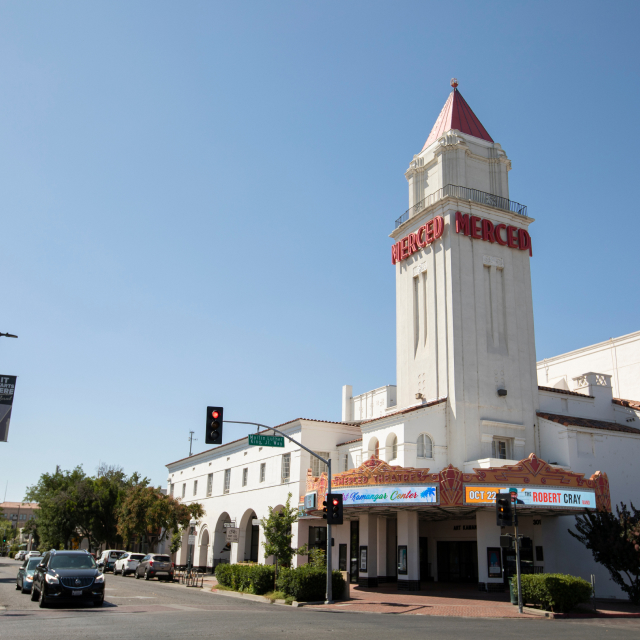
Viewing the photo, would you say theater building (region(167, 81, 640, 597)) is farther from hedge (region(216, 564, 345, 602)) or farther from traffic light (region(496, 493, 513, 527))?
traffic light (region(496, 493, 513, 527))

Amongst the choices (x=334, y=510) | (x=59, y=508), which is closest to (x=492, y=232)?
(x=334, y=510)

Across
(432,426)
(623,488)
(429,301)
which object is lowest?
(623,488)

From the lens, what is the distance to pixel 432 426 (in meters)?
32.4

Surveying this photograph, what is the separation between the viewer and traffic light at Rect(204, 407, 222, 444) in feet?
68.3

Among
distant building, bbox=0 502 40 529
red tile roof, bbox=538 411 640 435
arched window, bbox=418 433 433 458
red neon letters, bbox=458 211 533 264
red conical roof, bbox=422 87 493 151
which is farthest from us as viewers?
distant building, bbox=0 502 40 529

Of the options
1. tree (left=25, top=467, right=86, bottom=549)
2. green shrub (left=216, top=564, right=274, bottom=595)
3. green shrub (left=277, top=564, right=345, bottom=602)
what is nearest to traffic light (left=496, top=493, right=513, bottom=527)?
green shrub (left=277, top=564, right=345, bottom=602)

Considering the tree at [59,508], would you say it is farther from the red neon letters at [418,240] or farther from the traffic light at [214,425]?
the traffic light at [214,425]

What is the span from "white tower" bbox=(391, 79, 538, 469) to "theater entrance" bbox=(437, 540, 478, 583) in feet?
20.6

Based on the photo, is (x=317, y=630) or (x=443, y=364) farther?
(x=443, y=364)

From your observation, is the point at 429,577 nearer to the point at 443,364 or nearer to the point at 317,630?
the point at 443,364

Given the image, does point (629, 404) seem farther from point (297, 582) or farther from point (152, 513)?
point (152, 513)

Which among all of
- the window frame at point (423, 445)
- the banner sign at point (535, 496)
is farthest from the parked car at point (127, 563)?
the banner sign at point (535, 496)

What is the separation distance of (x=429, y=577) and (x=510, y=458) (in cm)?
889

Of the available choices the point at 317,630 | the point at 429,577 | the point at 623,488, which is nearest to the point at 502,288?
the point at 623,488
